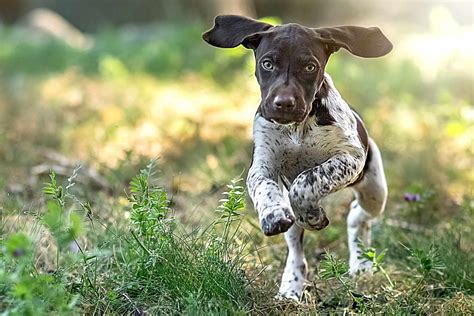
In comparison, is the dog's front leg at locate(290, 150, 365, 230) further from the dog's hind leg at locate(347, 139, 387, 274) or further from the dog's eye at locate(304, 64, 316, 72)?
the dog's hind leg at locate(347, 139, 387, 274)

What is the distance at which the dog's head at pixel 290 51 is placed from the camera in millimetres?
3996

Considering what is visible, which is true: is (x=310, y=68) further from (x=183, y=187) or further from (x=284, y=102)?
(x=183, y=187)

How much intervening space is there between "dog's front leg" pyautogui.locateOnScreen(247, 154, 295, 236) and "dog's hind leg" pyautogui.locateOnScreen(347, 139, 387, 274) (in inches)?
32.3

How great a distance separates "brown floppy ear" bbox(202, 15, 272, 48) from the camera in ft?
14.3

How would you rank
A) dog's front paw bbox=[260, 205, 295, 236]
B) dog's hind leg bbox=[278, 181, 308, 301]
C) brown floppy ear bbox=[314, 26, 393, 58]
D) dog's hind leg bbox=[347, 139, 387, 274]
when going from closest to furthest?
dog's front paw bbox=[260, 205, 295, 236]
brown floppy ear bbox=[314, 26, 393, 58]
dog's hind leg bbox=[278, 181, 308, 301]
dog's hind leg bbox=[347, 139, 387, 274]

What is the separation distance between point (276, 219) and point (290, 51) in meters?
0.82

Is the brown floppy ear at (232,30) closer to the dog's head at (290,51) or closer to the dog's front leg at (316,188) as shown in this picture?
the dog's head at (290,51)

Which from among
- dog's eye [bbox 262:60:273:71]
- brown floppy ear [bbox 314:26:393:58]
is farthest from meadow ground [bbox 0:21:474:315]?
brown floppy ear [bbox 314:26:393:58]

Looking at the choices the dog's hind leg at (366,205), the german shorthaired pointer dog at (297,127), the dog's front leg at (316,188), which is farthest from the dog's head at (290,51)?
the dog's hind leg at (366,205)

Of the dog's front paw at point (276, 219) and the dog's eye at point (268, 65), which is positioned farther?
the dog's eye at point (268, 65)

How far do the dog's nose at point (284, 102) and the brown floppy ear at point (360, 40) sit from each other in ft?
1.65

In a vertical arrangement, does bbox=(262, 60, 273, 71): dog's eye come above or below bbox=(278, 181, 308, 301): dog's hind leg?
above

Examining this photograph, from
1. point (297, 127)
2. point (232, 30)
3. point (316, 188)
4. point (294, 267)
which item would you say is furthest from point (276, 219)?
point (232, 30)

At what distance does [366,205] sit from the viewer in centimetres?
515
